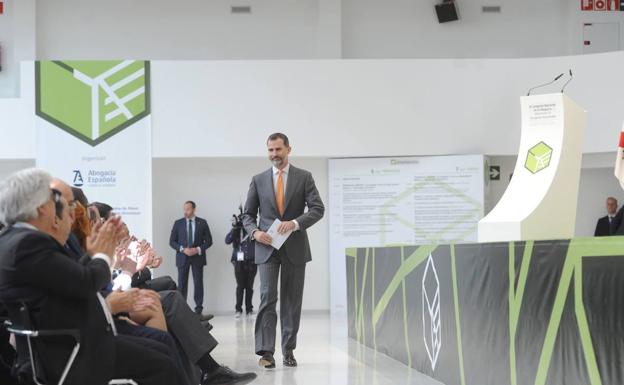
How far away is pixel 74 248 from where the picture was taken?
127 inches

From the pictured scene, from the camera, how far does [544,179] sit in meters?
6.24

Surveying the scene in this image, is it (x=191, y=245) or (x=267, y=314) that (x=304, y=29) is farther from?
(x=267, y=314)

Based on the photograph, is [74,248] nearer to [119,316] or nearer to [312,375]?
[119,316]

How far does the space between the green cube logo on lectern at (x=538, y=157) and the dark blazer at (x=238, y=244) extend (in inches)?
207

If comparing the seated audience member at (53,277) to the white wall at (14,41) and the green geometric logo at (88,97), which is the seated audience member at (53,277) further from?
the white wall at (14,41)

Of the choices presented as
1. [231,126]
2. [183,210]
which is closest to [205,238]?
[183,210]

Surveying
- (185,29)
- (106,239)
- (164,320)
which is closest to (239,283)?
(185,29)

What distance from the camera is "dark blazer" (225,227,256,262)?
440 inches

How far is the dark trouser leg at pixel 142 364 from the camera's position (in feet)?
9.22

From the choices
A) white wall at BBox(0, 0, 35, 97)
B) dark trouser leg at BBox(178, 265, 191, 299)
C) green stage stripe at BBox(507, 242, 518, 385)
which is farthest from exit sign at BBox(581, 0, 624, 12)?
green stage stripe at BBox(507, 242, 518, 385)

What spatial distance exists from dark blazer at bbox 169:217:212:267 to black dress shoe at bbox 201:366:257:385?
662cm

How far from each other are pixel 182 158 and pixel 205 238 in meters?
1.15

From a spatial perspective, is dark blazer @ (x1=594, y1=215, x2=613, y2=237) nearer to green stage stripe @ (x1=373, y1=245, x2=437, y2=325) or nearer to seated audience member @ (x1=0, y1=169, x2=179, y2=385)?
green stage stripe @ (x1=373, y1=245, x2=437, y2=325)

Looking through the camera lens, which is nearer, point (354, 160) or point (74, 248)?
point (74, 248)
